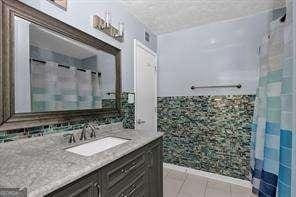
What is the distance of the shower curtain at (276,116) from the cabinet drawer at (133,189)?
93 cm

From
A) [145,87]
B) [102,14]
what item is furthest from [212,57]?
[102,14]

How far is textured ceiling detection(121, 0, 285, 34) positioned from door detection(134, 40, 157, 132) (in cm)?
43

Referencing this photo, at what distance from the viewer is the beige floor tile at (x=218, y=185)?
2.54 m

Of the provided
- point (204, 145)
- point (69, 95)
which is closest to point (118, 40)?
point (69, 95)

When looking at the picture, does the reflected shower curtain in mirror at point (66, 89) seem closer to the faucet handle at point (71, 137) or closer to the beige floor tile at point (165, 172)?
the faucet handle at point (71, 137)

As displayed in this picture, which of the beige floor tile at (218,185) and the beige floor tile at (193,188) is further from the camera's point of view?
the beige floor tile at (218,185)

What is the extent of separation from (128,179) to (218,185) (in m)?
1.89

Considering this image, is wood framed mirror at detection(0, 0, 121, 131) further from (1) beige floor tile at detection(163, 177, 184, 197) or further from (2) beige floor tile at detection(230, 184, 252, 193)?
(2) beige floor tile at detection(230, 184, 252, 193)

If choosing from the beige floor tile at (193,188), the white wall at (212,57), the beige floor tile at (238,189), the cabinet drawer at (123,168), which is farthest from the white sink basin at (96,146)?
the beige floor tile at (238,189)

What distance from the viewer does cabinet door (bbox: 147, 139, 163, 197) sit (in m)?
1.68

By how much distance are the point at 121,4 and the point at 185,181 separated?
2643 millimetres

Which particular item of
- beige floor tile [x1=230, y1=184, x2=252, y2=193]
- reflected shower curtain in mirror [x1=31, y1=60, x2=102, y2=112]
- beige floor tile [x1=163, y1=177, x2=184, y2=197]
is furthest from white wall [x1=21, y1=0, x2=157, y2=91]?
beige floor tile [x1=230, y1=184, x2=252, y2=193]

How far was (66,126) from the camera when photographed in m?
1.54

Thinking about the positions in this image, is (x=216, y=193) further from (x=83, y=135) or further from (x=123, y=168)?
(x=83, y=135)
